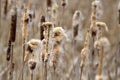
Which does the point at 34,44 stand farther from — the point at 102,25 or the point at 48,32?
the point at 102,25

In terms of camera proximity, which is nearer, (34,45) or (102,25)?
(34,45)

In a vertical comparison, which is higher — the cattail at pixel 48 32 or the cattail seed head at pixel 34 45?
the cattail at pixel 48 32

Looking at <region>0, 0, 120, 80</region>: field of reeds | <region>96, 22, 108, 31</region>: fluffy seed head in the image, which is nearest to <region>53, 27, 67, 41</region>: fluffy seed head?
<region>0, 0, 120, 80</region>: field of reeds

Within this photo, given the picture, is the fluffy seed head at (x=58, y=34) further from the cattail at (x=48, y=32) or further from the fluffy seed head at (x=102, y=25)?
the fluffy seed head at (x=102, y=25)

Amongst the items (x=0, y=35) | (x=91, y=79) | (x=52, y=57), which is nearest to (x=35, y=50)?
(x=52, y=57)

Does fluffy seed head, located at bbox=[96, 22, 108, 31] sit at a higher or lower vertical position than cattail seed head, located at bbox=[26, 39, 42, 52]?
higher

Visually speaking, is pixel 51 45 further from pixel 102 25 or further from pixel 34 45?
pixel 102 25

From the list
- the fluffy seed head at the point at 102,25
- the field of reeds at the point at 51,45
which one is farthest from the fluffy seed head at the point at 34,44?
the fluffy seed head at the point at 102,25

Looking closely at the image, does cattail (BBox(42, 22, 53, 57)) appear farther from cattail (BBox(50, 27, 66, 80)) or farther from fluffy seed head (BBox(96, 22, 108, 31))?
fluffy seed head (BBox(96, 22, 108, 31))

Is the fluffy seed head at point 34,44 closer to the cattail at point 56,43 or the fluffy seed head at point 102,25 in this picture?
the cattail at point 56,43

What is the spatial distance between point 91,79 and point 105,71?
69 centimetres

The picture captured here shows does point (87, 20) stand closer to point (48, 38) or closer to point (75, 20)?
point (75, 20)


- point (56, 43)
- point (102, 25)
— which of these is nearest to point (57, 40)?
point (56, 43)

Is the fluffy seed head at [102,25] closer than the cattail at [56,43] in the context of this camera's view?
No
